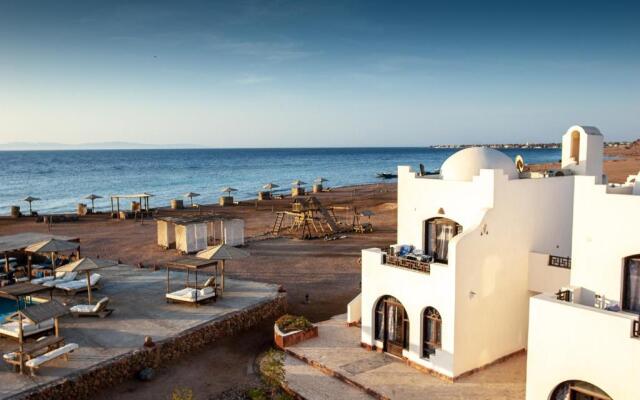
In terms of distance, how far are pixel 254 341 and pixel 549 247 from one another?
33.0 feet

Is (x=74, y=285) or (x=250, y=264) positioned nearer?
(x=74, y=285)

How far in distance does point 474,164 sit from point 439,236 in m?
2.50

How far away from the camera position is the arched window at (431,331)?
516 inches

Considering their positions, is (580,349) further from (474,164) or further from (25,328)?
(25,328)

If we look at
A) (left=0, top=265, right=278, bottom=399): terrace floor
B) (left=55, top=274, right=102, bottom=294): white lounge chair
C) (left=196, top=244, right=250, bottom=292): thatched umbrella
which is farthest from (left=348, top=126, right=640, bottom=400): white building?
(left=55, top=274, right=102, bottom=294): white lounge chair

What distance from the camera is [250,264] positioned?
25.9 m

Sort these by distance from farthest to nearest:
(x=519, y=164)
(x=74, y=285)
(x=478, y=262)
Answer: (x=74, y=285), (x=519, y=164), (x=478, y=262)

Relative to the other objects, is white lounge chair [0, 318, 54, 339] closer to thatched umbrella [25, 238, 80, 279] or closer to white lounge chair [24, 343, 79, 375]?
white lounge chair [24, 343, 79, 375]

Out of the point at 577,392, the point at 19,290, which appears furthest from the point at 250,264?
the point at 577,392

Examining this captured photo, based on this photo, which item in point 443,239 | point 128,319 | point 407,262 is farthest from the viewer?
point 128,319

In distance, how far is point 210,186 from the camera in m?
86.8

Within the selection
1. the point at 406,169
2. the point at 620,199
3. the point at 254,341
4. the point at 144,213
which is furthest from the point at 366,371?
the point at 144,213

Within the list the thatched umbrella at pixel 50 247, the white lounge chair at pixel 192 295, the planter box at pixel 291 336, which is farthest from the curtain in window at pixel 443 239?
the thatched umbrella at pixel 50 247

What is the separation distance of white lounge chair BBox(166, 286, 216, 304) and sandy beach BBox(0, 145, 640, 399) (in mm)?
2326
